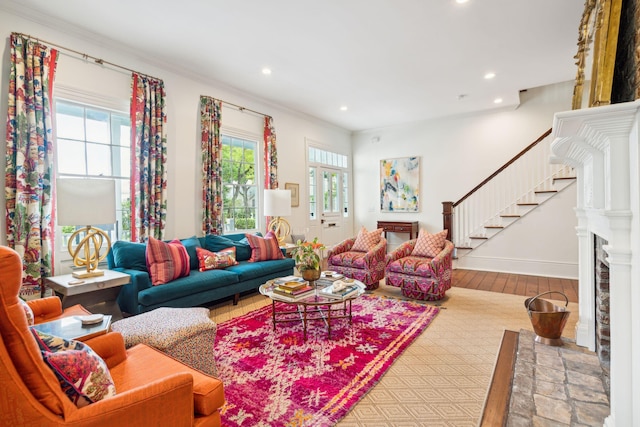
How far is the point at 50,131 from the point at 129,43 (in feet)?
4.39

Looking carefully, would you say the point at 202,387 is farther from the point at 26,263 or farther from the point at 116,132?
the point at 116,132

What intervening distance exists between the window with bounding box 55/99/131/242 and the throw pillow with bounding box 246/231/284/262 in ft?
5.05

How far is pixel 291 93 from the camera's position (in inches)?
203

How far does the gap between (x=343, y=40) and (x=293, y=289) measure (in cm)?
278

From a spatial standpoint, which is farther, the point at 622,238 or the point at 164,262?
the point at 164,262

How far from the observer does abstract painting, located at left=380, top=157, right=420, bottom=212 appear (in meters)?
7.07

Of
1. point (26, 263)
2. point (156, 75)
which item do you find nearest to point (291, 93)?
point (156, 75)

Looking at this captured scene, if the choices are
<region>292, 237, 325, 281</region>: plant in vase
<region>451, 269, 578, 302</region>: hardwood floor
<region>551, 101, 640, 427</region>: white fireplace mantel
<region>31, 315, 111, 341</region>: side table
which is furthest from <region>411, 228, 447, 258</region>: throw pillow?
<region>31, 315, 111, 341</region>: side table

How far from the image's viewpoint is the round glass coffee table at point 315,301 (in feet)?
9.02

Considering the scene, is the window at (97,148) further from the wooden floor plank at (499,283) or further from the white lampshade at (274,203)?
the wooden floor plank at (499,283)

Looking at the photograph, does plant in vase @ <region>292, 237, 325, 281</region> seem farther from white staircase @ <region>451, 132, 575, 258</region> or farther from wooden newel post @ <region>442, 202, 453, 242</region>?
white staircase @ <region>451, 132, 575, 258</region>

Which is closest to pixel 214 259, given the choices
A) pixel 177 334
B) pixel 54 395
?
pixel 177 334

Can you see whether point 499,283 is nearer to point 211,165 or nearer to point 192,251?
point 192,251

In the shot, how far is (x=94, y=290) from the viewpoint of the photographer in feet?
9.43
